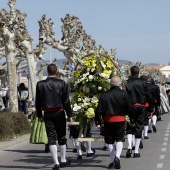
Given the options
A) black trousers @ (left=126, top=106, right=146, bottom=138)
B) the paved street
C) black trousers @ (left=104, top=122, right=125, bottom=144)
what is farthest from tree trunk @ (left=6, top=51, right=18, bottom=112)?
black trousers @ (left=104, top=122, right=125, bottom=144)

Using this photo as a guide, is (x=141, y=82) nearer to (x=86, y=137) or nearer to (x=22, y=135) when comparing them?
(x=86, y=137)

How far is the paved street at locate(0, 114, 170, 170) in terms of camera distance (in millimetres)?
12117

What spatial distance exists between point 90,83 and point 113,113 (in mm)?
1431

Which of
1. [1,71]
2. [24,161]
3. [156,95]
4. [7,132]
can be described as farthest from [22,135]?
[1,71]

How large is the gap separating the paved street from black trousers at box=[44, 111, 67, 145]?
69 centimetres

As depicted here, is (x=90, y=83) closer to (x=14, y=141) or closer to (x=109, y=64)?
(x=109, y=64)

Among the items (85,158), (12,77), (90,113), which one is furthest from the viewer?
(12,77)

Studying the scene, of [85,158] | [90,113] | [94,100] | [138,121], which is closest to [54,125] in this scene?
[90,113]

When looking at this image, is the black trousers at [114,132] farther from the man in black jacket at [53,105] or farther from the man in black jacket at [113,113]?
the man in black jacket at [53,105]

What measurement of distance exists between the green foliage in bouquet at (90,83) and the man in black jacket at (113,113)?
0.97 metres

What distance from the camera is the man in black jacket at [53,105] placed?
1162 centimetres

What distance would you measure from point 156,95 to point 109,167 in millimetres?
9290

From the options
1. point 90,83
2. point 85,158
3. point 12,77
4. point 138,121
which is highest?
point 12,77

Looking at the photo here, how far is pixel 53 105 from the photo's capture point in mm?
11617
